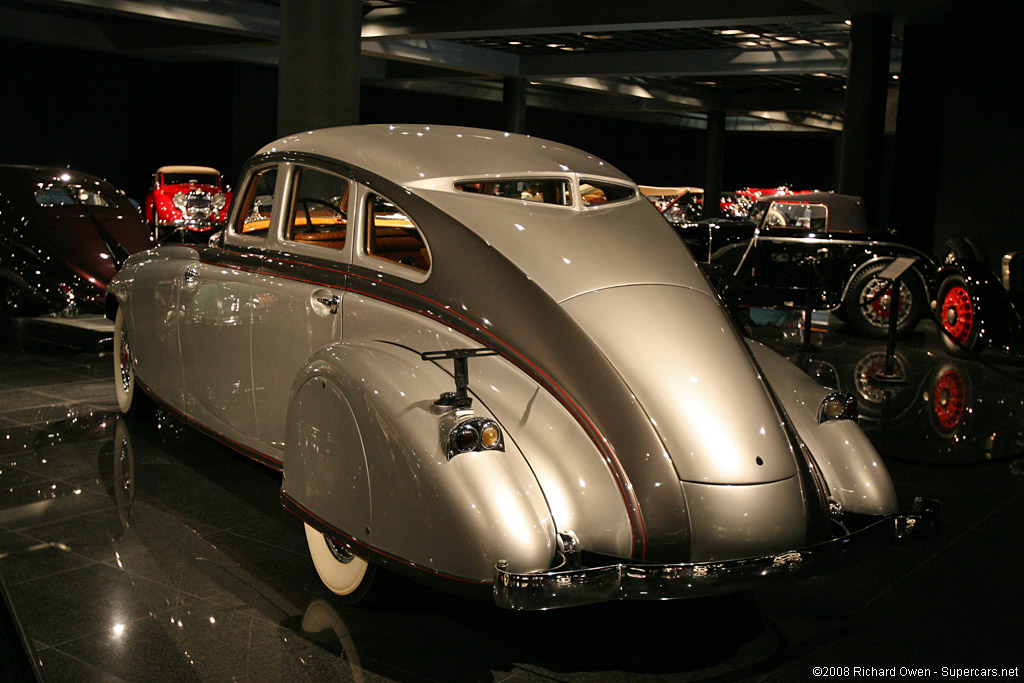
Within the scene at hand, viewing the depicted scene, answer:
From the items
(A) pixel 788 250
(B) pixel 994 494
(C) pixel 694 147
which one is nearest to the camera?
(B) pixel 994 494

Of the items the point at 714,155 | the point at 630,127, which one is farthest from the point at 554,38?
the point at 630,127

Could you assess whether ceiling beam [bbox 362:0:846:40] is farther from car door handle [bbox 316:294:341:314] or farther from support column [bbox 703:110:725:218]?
support column [bbox 703:110:725:218]

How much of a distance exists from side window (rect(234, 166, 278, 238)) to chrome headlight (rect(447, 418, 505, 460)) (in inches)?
81.1

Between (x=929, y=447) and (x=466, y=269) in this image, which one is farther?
(x=929, y=447)

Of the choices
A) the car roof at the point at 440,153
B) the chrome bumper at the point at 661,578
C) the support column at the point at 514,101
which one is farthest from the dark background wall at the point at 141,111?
the chrome bumper at the point at 661,578

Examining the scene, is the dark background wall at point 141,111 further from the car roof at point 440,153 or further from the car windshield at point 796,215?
the car roof at point 440,153

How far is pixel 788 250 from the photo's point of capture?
10.6 meters

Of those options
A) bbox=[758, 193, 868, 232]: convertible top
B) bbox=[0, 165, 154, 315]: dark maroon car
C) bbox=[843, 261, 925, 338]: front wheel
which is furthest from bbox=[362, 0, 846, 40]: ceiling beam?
bbox=[0, 165, 154, 315]: dark maroon car

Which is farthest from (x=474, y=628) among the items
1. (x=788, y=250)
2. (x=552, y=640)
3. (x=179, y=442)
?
(x=788, y=250)

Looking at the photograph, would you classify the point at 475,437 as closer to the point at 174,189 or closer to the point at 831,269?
the point at 831,269

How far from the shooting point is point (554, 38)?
2025cm

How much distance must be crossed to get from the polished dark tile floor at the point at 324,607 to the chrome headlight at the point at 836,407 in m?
0.71

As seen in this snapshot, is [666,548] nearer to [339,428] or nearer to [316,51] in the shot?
[339,428]

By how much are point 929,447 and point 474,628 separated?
3835 mm
